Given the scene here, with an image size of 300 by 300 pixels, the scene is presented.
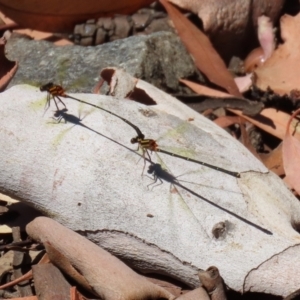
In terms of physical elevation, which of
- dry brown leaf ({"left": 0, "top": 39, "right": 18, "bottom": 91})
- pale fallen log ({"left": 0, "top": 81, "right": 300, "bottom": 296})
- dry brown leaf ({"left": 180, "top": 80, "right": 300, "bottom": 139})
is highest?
dry brown leaf ({"left": 0, "top": 39, "right": 18, "bottom": 91})

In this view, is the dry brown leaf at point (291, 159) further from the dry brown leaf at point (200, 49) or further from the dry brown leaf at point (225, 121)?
the dry brown leaf at point (200, 49)

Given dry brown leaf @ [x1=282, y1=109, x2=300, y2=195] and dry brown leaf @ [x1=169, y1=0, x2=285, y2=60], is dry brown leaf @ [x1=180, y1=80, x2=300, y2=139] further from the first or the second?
dry brown leaf @ [x1=169, y1=0, x2=285, y2=60]

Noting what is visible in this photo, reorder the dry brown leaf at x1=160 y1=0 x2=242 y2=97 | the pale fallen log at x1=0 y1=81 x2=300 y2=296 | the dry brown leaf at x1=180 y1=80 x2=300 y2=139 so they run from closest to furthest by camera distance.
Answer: the pale fallen log at x1=0 y1=81 x2=300 y2=296, the dry brown leaf at x1=180 y1=80 x2=300 y2=139, the dry brown leaf at x1=160 y1=0 x2=242 y2=97

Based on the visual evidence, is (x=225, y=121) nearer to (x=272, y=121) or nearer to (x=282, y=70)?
(x=272, y=121)

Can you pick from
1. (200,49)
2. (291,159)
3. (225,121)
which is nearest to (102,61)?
(200,49)

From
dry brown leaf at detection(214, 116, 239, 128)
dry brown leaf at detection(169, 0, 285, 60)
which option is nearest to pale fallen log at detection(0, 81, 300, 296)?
dry brown leaf at detection(214, 116, 239, 128)

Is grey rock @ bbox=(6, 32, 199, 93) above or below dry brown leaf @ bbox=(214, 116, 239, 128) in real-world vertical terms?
above
